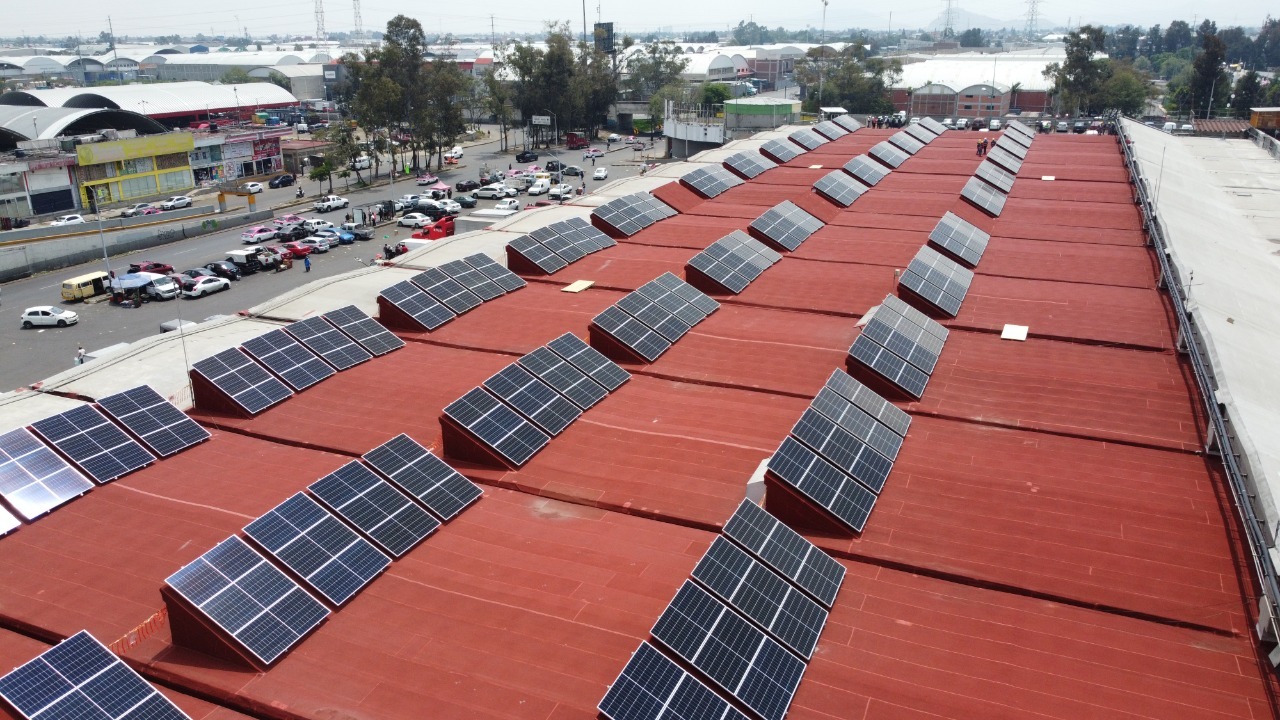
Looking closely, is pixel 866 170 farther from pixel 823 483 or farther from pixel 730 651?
pixel 730 651

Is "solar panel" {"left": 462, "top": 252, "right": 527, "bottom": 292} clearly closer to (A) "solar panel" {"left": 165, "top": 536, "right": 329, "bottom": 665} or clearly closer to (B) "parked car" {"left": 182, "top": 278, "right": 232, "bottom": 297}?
(A) "solar panel" {"left": 165, "top": 536, "right": 329, "bottom": 665}

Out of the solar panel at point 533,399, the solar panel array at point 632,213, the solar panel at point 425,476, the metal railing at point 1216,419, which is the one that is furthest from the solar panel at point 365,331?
the metal railing at point 1216,419

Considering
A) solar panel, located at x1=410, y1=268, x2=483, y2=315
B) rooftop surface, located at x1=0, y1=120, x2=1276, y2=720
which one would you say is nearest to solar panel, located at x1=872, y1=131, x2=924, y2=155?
rooftop surface, located at x1=0, y1=120, x2=1276, y2=720

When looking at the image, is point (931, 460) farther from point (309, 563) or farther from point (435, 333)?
point (435, 333)

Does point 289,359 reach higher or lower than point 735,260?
lower

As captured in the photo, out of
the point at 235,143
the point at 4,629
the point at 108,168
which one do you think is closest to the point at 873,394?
the point at 4,629

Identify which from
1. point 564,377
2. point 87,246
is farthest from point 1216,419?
point 87,246

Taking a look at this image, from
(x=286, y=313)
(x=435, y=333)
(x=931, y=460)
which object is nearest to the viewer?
(x=931, y=460)
